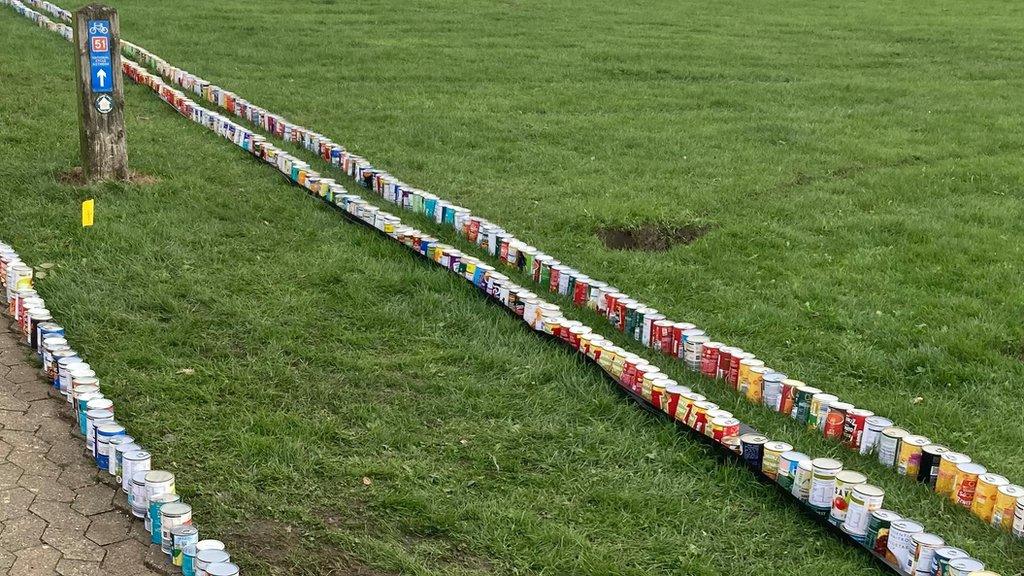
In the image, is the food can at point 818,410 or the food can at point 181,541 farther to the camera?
the food can at point 818,410

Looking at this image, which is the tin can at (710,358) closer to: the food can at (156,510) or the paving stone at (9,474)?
the food can at (156,510)

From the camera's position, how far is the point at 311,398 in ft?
18.0

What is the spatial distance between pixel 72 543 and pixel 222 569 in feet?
2.75

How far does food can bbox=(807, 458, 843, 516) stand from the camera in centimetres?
447

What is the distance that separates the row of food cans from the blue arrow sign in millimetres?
2658

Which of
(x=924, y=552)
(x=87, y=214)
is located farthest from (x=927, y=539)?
(x=87, y=214)

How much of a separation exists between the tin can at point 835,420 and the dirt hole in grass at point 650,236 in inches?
123

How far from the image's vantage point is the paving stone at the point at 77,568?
3980mm

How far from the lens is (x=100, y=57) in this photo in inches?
331

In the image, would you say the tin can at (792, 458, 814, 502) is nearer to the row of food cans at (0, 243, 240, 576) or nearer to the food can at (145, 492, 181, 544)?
the row of food cans at (0, 243, 240, 576)

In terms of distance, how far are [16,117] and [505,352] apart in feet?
23.9

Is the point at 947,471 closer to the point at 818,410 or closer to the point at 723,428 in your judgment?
the point at 818,410

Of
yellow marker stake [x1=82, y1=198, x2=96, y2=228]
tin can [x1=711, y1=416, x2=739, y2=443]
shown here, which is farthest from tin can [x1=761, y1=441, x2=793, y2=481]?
yellow marker stake [x1=82, y1=198, x2=96, y2=228]

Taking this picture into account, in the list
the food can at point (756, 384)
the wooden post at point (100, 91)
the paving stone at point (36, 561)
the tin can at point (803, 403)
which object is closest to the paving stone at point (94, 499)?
the paving stone at point (36, 561)
